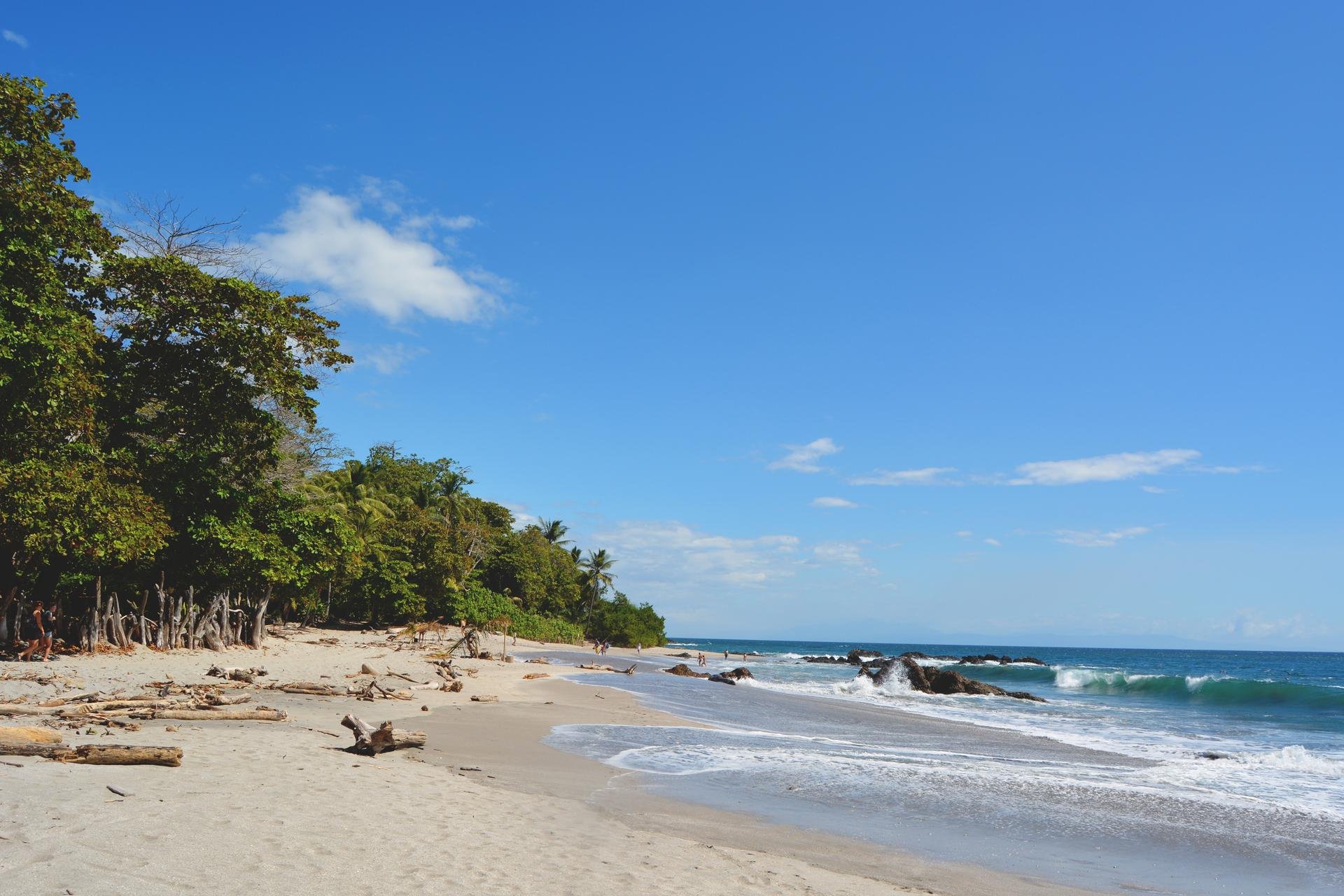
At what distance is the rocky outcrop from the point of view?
38.6 metres

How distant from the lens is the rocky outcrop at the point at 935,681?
38594 mm

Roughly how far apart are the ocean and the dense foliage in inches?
450

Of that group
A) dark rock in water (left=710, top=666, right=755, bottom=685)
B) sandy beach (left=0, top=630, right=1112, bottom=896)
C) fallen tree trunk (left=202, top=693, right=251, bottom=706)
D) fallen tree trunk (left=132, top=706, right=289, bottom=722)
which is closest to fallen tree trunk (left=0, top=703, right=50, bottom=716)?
sandy beach (left=0, top=630, right=1112, bottom=896)

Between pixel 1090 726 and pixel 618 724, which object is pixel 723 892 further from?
pixel 1090 726

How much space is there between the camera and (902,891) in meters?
6.86

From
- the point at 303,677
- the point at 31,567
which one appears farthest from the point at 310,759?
the point at 31,567

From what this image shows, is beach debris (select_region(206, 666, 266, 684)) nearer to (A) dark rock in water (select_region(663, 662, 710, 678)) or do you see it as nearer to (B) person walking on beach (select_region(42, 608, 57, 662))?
(B) person walking on beach (select_region(42, 608, 57, 662))

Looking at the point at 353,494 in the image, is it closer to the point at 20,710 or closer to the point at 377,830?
the point at 20,710

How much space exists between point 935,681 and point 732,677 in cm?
1041

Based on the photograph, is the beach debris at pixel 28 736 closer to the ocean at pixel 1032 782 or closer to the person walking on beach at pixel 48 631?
the ocean at pixel 1032 782

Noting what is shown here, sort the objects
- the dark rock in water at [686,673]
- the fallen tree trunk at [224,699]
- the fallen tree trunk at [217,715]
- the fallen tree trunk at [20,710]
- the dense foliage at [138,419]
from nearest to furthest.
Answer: the fallen tree trunk at [20,710]
the fallen tree trunk at [217,715]
the fallen tree trunk at [224,699]
the dense foliage at [138,419]
the dark rock in water at [686,673]

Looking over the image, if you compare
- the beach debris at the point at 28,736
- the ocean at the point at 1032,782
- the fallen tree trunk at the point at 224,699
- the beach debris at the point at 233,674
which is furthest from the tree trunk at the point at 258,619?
the beach debris at the point at 28,736

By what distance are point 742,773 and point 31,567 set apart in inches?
685

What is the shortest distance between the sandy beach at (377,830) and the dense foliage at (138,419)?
6668 mm
